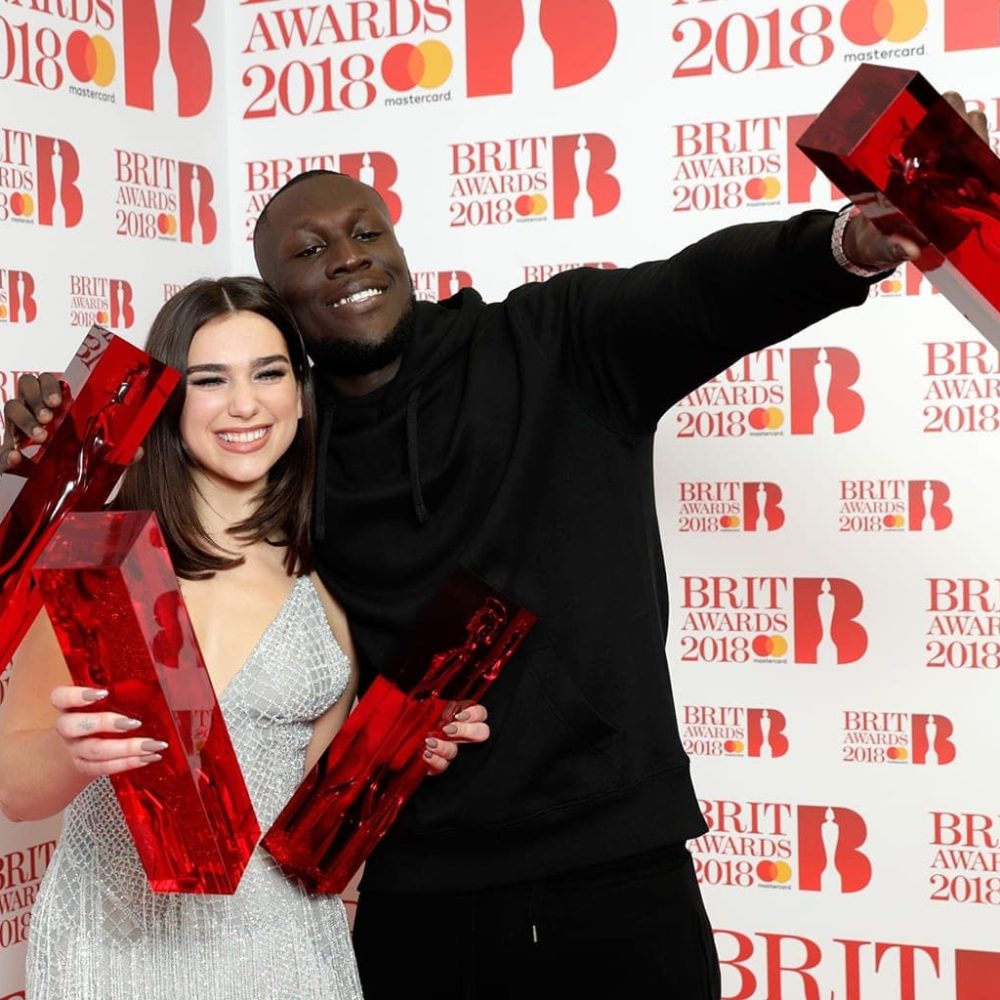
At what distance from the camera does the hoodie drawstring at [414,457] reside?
143 centimetres

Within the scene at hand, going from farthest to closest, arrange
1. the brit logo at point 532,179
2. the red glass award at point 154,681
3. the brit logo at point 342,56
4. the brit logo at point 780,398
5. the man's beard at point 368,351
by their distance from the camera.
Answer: the brit logo at point 342,56 → the brit logo at point 532,179 → the brit logo at point 780,398 → the man's beard at point 368,351 → the red glass award at point 154,681

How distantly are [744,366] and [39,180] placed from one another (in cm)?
105

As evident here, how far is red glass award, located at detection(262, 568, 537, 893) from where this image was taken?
132cm

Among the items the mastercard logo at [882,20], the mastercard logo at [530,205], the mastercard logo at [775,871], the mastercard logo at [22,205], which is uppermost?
the mastercard logo at [882,20]

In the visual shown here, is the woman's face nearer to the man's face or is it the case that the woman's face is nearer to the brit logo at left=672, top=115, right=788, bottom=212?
the man's face

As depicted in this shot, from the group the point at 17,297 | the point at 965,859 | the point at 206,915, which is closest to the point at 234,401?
the point at 206,915

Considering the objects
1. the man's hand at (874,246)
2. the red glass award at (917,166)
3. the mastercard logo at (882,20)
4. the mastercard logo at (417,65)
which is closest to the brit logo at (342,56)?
the mastercard logo at (417,65)

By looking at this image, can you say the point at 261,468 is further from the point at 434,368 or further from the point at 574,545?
the point at 574,545

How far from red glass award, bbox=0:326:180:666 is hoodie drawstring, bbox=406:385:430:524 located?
0.87ft

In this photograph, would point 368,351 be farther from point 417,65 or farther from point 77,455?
point 417,65

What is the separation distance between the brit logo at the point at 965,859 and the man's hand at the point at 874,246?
1109 mm

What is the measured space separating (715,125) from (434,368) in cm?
75

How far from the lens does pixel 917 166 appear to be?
932 mm

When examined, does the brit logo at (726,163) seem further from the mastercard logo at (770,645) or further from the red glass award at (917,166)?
the red glass award at (917,166)
